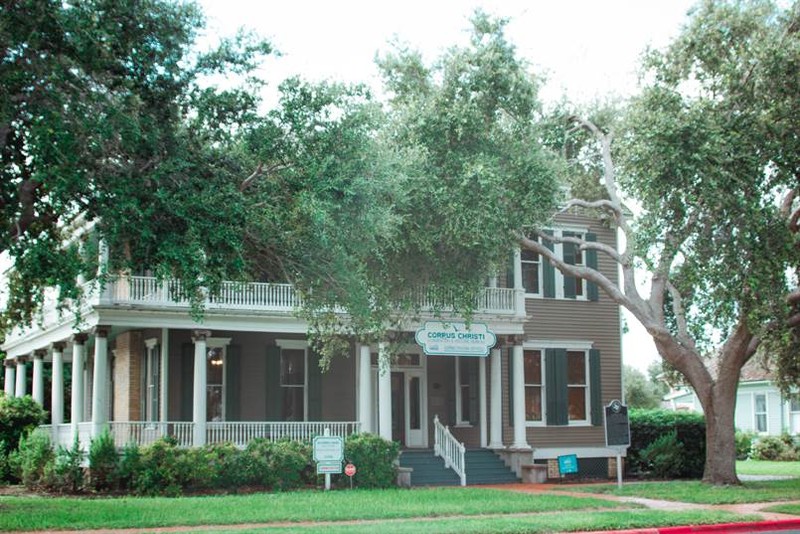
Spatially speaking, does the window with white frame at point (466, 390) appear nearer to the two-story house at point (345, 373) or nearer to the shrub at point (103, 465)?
the two-story house at point (345, 373)

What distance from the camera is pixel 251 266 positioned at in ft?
56.5

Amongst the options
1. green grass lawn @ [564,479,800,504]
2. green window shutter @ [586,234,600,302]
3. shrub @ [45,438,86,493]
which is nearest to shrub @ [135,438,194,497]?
shrub @ [45,438,86,493]

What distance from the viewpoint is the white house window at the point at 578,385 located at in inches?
1163

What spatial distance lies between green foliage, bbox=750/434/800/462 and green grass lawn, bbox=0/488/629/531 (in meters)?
23.2

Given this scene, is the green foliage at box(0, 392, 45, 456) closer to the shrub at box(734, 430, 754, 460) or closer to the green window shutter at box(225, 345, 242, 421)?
the green window shutter at box(225, 345, 242, 421)

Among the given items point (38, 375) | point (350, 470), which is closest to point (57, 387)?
point (38, 375)

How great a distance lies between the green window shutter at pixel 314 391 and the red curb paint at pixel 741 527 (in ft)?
44.7

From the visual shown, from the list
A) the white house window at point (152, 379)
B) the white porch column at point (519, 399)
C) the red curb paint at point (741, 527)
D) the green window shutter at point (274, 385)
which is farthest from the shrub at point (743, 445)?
the red curb paint at point (741, 527)

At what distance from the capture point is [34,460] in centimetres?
2445

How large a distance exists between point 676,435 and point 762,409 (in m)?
18.7

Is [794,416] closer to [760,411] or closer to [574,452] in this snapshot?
[760,411]

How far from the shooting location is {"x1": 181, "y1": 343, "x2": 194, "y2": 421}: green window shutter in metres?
26.6

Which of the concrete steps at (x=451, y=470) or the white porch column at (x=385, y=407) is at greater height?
the white porch column at (x=385, y=407)

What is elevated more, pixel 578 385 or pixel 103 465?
pixel 578 385
